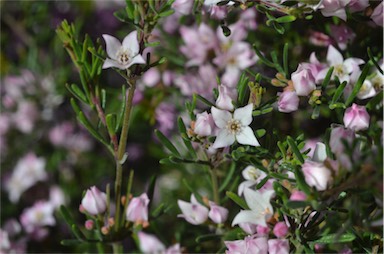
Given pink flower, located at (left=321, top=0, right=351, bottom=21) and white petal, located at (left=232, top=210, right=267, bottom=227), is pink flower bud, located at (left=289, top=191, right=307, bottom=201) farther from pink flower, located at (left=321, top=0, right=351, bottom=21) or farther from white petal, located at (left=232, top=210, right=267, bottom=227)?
pink flower, located at (left=321, top=0, right=351, bottom=21)

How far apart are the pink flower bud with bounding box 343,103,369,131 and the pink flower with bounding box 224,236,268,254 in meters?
0.20

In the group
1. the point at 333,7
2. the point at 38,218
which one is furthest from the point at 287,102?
the point at 38,218

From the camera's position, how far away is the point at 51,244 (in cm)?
141

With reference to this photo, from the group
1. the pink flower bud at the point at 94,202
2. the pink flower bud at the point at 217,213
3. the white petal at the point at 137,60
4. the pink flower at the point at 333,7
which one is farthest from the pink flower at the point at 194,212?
the pink flower at the point at 333,7

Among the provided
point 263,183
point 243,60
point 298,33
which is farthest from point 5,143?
point 263,183

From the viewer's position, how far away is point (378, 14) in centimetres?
90

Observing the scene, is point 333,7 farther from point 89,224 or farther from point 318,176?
point 89,224

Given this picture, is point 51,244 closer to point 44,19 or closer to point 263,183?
point 44,19

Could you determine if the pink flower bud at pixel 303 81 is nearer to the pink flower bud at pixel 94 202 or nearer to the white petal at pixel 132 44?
the white petal at pixel 132 44

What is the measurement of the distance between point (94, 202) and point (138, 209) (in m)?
0.07

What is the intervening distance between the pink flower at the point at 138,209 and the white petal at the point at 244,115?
233mm

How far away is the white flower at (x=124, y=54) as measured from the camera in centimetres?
85

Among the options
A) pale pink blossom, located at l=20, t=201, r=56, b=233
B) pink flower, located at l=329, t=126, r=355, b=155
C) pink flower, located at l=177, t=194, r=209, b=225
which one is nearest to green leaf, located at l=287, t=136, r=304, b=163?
pink flower, located at l=329, t=126, r=355, b=155

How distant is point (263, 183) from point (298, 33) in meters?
0.40
